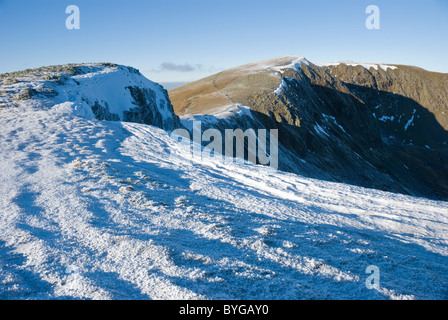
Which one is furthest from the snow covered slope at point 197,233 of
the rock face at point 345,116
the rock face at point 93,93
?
the rock face at point 345,116

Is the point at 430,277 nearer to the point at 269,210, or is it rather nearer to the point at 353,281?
→ the point at 353,281

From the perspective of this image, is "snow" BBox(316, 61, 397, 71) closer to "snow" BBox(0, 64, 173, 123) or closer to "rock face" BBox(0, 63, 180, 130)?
"snow" BBox(0, 64, 173, 123)

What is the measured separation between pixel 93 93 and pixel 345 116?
86337 millimetres

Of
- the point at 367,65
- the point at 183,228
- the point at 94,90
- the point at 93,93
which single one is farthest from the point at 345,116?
the point at 183,228

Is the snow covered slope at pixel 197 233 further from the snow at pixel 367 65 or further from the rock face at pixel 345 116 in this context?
the snow at pixel 367 65

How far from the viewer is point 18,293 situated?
19.5 ft

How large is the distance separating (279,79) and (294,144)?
2443 centimetres

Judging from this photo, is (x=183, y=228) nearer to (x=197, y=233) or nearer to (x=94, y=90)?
(x=197, y=233)

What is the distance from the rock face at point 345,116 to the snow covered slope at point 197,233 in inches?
1186

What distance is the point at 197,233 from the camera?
28.8ft

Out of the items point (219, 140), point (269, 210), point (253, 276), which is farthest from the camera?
point (219, 140)

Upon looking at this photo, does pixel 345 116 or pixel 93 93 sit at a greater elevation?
pixel 93 93
